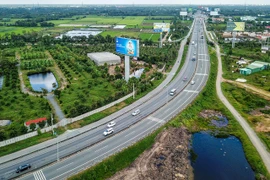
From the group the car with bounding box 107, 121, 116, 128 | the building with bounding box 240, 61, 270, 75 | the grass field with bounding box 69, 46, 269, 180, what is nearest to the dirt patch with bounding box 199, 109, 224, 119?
the grass field with bounding box 69, 46, 269, 180

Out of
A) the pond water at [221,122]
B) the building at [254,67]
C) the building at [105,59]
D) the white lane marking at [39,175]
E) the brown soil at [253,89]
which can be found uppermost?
the building at [105,59]

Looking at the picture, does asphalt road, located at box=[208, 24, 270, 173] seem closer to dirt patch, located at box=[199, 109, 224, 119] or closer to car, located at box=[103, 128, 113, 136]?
dirt patch, located at box=[199, 109, 224, 119]

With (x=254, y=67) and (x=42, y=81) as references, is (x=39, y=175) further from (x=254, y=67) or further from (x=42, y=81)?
(x=254, y=67)

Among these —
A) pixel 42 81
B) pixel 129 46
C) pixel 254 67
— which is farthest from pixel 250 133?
pixel 42 81

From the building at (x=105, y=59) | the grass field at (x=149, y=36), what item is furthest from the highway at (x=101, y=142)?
the grass field at (x=149, y=36)

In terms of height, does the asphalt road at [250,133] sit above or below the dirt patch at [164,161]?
above

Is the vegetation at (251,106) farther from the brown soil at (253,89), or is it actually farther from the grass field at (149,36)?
the grass field at (149,36)

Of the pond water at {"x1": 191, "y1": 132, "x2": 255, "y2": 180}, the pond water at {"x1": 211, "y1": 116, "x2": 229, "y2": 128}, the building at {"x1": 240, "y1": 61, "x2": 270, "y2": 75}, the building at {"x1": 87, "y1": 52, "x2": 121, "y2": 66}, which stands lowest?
the pond water at {"x1": 191, "y1": 132, "x2": 255, "y2": 180}
